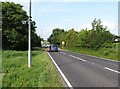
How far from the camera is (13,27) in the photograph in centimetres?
6600

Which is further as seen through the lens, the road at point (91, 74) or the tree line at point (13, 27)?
the tree line at point (13, 27)

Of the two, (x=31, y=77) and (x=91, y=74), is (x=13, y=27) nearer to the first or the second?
(x=91, y=74)

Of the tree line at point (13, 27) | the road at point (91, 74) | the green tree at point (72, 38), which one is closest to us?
the road at point (91, 74)

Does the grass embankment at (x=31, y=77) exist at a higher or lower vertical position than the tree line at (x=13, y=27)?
lower

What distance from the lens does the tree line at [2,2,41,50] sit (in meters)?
63.8

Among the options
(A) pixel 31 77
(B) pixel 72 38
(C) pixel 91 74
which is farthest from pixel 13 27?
(A) pixel 31 77

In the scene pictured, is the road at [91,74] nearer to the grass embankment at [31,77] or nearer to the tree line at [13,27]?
the grass embankment at [31,77]

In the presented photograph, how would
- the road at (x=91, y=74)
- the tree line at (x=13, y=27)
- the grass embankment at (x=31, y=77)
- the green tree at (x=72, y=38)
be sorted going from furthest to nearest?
the green tree at (x=72, y=38) < the tree line at (x=13, y=27) < the road at (x=91, y=74) < the grass embankment at (x=31, y=77)

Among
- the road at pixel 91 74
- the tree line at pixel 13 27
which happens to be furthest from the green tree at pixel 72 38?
the road at pixel 91 74

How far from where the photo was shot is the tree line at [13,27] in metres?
63.8

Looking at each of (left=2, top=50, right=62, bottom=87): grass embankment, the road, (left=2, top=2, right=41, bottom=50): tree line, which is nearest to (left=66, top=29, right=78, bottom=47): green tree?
(left=2, top=2, right=41, bottom=50): tree line

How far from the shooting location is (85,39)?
75.1 metres

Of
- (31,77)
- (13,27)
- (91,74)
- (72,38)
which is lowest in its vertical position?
(91,74)

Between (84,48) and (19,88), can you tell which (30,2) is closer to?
(19,88)
